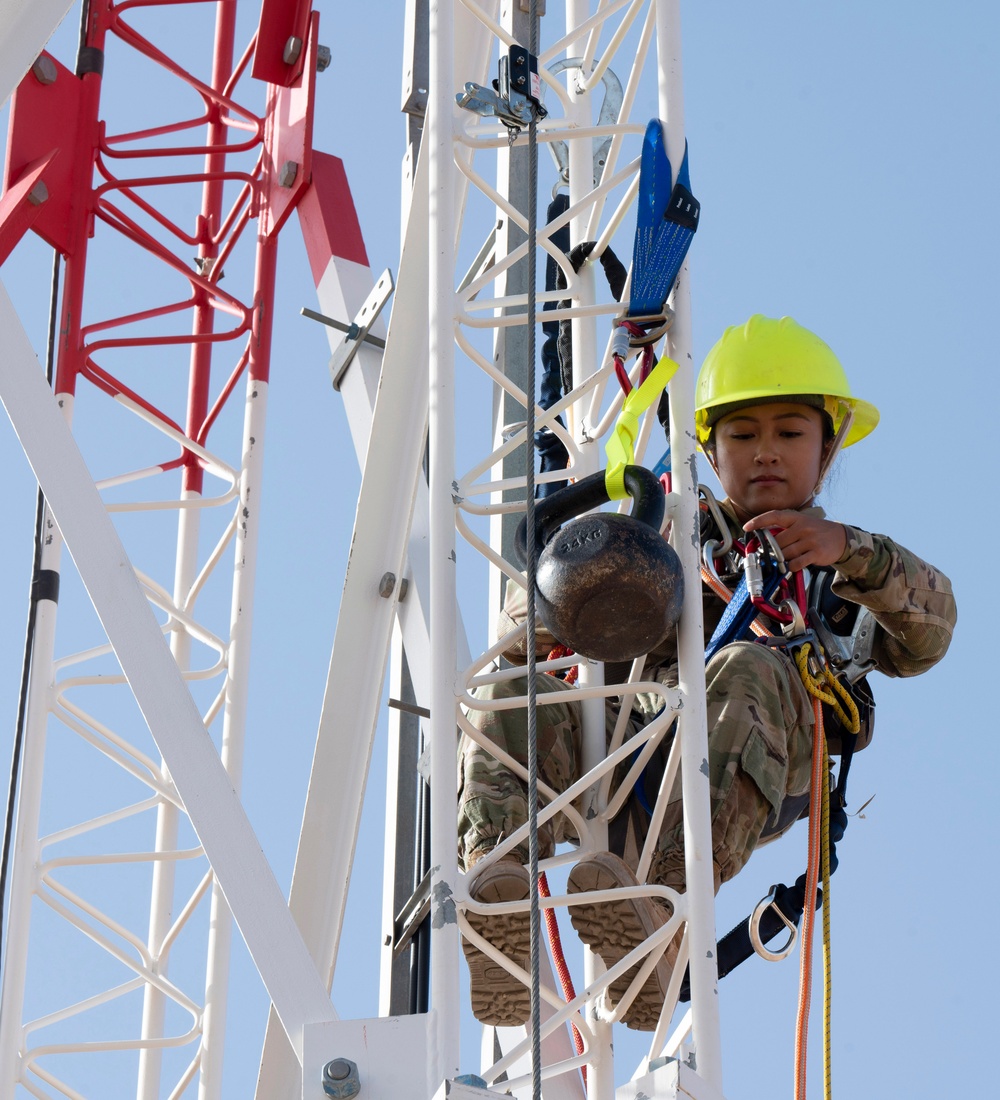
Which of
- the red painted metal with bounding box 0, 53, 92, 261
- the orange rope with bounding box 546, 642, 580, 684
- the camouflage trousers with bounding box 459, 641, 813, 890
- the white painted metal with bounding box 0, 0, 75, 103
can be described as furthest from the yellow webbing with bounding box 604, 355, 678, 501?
the red painted metal with bounding box 0, 53, 92, 261

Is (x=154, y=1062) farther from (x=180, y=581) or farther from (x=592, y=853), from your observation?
(x=592, y=853)

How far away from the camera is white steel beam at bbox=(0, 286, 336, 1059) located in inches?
191

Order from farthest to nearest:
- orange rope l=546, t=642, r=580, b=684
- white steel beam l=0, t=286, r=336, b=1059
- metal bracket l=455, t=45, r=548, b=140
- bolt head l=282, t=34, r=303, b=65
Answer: bolt head l=282, t=34, r=303, b=65 < orange rope l=546, t=642, r=580, b=684 < metal bracket l=455, t=45, r=548, b=140 < white steel beam l=0, t=286, r=336, b=1059

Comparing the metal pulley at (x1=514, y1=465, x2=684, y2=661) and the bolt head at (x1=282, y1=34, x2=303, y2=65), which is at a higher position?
the bolt head at (x1=282, y1=34, x2=303, y2=65)

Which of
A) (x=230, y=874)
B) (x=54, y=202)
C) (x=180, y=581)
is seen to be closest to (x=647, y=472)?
(x=230, y=874)

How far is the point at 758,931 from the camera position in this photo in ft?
20.2

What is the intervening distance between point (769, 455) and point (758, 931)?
1.63m

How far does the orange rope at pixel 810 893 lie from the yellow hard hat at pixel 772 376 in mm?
1240

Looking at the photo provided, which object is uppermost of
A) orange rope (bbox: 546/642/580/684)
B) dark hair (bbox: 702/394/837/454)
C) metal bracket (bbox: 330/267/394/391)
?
metal bracket (bbox: 330/267/394/391)

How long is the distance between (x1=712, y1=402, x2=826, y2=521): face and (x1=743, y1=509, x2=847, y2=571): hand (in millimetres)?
713

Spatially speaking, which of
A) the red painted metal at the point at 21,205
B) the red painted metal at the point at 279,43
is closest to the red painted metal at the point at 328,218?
the red painted metal at the point at 279,43

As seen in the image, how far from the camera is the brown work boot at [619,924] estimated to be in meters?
5.64

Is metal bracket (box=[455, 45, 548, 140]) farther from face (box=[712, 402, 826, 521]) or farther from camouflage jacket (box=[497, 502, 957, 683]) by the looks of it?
face (box=[712, 402, 826, 521])

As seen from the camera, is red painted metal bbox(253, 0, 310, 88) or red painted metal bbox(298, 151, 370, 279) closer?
red painted metal bbox(298, 151, 370, 279)
